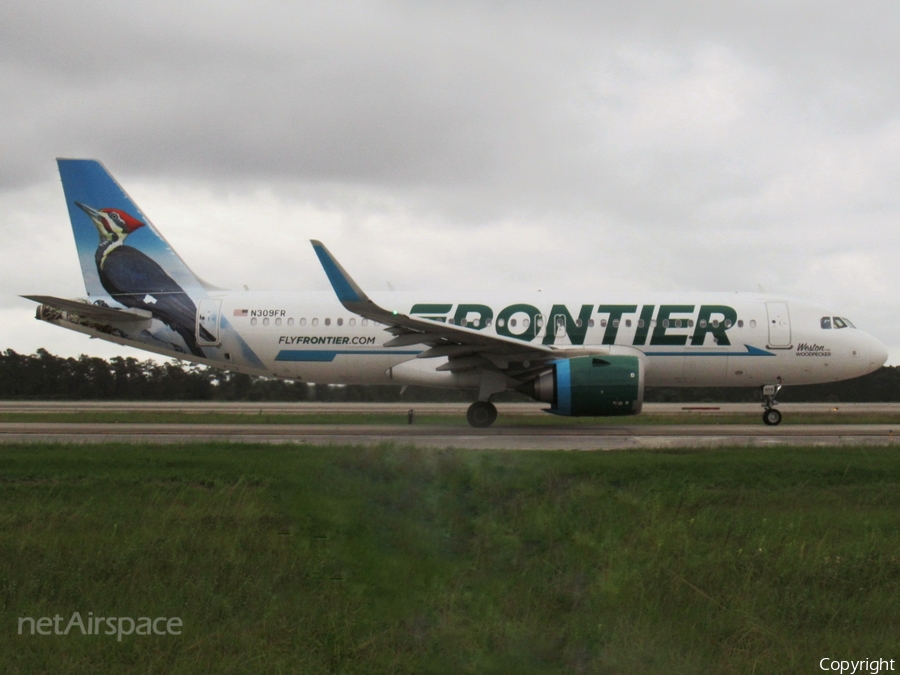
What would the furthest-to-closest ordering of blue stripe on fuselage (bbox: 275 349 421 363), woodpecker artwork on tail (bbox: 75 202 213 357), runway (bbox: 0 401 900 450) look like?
1. woodpecker artwork on tail (bbox: 75 202 213 357)
2. blue stripe on fuselage (bbox: 275 349 421 363)
3. runway (bbox: 0 401 900 450)

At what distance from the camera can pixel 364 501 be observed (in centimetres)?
824

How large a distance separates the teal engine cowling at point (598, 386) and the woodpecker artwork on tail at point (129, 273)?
30.3 feet

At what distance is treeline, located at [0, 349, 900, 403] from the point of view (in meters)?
37.4

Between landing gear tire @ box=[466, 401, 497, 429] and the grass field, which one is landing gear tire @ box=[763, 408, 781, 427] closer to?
landing gear tire @ box=[466, 401, 497, 429]

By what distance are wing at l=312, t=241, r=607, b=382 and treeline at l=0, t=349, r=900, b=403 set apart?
16999 millimetres

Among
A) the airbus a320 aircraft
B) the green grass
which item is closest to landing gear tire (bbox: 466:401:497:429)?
the airbus a320 aircraft

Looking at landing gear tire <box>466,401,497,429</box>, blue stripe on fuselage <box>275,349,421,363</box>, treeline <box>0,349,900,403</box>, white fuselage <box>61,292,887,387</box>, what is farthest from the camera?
treeline <box>0,349,900,403</box>

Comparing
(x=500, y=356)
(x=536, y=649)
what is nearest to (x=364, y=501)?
(x=536, y=649)

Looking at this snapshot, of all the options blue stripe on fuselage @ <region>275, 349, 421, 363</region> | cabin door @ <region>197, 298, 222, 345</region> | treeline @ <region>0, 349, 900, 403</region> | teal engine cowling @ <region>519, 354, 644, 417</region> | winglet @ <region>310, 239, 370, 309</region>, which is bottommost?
treeline @ <region>0, 349, 900, 403</region>

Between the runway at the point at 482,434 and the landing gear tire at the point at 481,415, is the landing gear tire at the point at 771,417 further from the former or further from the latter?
the landing gear tire at the point at 481,415

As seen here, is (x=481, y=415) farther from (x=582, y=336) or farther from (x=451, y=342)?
(x=582, y=336)

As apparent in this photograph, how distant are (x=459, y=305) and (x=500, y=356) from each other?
2.49 m

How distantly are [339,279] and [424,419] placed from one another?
6106mm

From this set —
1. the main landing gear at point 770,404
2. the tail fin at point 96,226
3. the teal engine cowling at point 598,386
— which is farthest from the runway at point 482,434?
the tail fin at point 96,226
